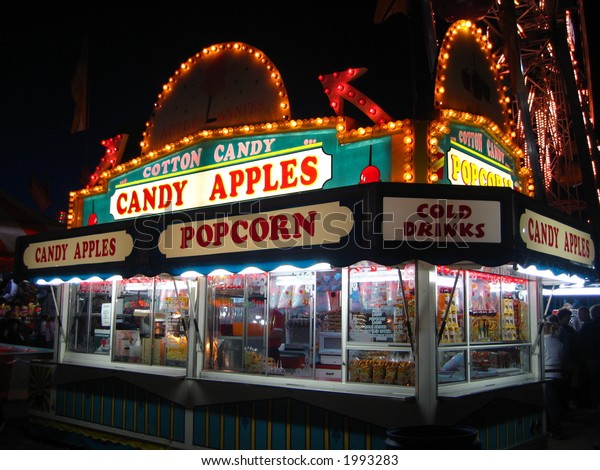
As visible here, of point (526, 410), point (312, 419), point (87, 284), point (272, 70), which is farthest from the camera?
point (87, 284)

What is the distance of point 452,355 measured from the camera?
7.45 metres

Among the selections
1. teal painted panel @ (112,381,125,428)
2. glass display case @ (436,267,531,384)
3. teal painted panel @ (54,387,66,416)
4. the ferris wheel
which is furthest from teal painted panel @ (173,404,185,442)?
the ferris wheel

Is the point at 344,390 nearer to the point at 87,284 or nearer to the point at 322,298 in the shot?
the point at 322,298

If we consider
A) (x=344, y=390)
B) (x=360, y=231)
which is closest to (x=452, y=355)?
(x=344, y=390)

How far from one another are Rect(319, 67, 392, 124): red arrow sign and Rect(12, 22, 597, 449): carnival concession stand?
10cm

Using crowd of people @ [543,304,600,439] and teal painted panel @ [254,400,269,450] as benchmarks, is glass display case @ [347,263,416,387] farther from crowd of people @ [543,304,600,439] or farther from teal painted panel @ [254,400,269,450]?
crowd of people @ [543,304,600,439]

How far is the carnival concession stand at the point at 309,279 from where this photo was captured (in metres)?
6.08

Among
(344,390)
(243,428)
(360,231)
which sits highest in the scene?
(360,231)

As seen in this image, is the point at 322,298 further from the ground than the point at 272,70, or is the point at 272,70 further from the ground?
the point at 272,70

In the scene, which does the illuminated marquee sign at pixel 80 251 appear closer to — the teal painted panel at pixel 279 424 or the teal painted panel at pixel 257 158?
the teal painted panel at pixel 257 158

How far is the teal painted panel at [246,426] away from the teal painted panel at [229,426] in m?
0.12

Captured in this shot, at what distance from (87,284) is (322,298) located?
5.29 metres

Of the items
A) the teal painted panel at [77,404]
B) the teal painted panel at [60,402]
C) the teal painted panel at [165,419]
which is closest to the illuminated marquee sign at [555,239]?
the teal painted panel at [165,419]

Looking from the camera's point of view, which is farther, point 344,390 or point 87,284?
point 87,284
